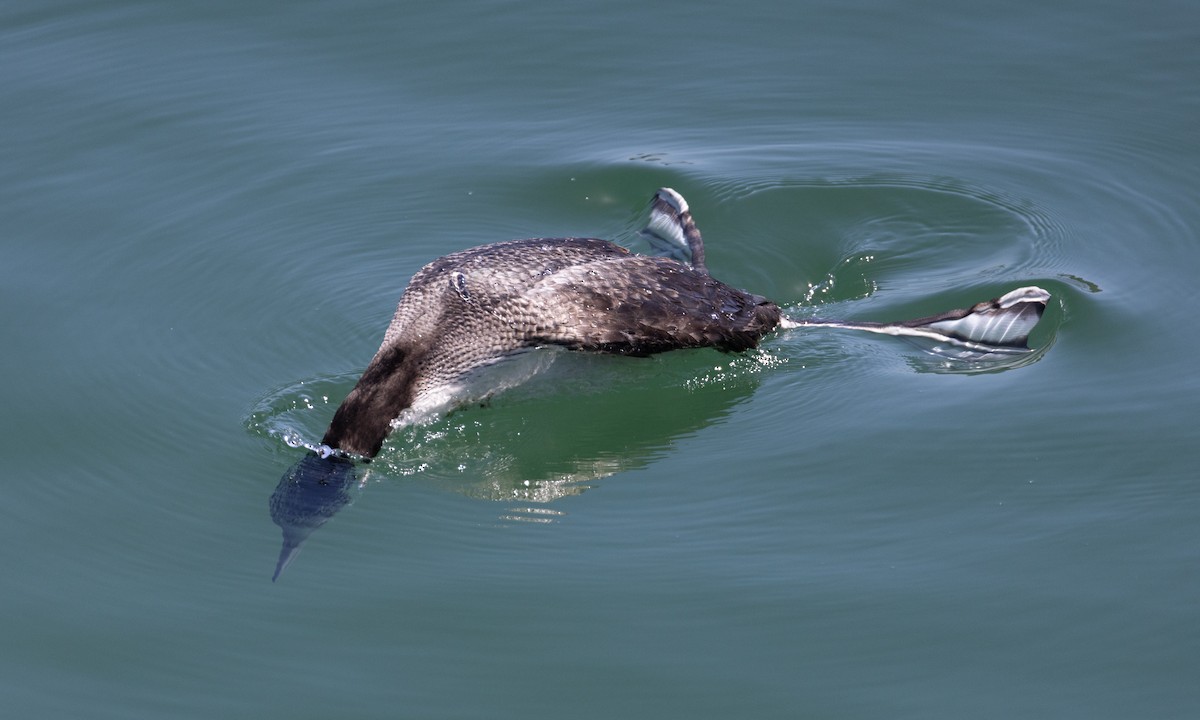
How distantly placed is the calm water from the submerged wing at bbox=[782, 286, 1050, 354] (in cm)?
15

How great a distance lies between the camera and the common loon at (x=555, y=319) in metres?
6.79

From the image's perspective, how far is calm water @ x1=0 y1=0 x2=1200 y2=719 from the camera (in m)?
5.70

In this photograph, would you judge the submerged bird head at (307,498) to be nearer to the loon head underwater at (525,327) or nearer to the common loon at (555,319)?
the loon head underwater at (525,327)

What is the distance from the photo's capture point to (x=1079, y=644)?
225 inches

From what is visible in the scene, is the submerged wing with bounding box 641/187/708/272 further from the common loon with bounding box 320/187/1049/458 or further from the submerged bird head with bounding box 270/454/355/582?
the submerged bird head with bounding box 270/454/355/582

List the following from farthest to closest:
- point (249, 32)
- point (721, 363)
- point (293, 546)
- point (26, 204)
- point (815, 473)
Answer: point (249, 32)
point (26, 204)
point (721, 363)
point (815, 473)
point (293, 546)

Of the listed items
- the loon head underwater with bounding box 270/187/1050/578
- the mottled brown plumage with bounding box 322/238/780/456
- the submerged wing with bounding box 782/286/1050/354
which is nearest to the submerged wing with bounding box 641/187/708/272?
the loon head underwater with bounding box 270/187/1050/578

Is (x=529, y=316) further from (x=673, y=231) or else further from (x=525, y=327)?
(x=673, y=231)

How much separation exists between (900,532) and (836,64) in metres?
5.46

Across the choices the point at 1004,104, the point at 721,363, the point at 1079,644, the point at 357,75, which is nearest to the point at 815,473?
the point at 721,363

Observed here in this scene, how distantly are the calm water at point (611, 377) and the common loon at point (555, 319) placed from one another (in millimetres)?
226

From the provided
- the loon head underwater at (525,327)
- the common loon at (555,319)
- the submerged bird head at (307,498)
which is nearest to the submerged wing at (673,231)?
the loon head underwater at (525,327)

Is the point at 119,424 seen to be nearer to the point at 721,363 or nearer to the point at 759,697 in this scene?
the point at 721,363

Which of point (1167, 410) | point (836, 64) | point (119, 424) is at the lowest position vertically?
point (119, 424)
